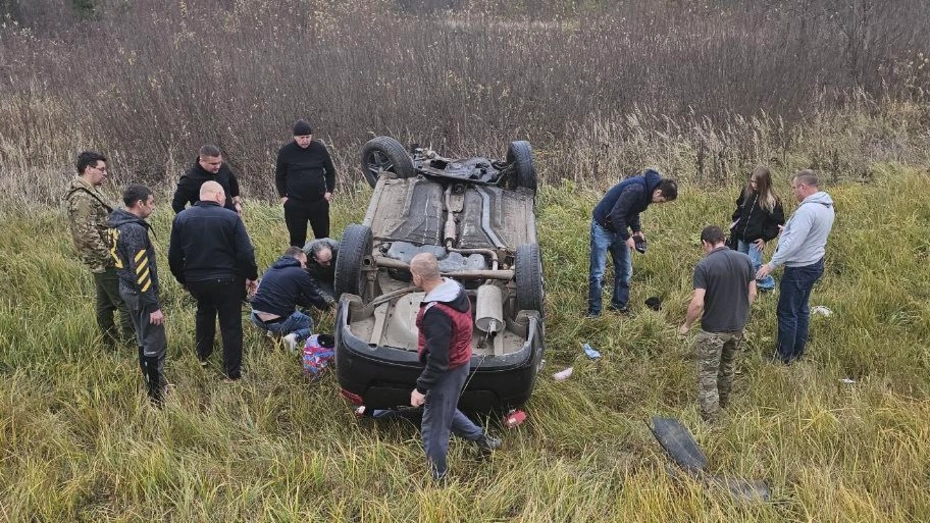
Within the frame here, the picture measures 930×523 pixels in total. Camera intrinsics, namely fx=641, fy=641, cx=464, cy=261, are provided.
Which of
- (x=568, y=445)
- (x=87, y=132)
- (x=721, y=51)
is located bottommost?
(x=568, y=445)

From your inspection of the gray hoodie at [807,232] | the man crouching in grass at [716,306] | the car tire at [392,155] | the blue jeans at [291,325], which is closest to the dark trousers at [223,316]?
the blue jeans at [291,325]

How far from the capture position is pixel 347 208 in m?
7.20

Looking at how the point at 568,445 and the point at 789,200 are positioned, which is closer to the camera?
the point at 568,445

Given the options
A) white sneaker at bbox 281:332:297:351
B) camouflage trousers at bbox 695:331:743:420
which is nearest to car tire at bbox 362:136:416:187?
white sneaker at bbox 281:332:297:351

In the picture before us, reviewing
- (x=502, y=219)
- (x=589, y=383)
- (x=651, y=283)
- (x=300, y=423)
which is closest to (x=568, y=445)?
(x=589, y=383)

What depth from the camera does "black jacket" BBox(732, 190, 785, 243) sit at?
506cm

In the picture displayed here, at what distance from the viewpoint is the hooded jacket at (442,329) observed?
116 inches

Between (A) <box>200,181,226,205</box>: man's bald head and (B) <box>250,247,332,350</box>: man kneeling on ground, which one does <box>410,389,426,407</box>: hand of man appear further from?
(A) <box>200,181,226,205</box>: man's bald head

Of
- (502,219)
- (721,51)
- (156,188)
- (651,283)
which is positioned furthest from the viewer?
(721,51)

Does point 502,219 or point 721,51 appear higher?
point 721,51

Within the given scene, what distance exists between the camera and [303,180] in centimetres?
563

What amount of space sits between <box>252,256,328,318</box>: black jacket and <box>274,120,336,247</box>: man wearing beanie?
1275 millimetres

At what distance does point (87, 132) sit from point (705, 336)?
8.54 metres

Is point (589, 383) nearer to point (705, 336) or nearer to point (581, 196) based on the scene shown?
point (705, 336)
